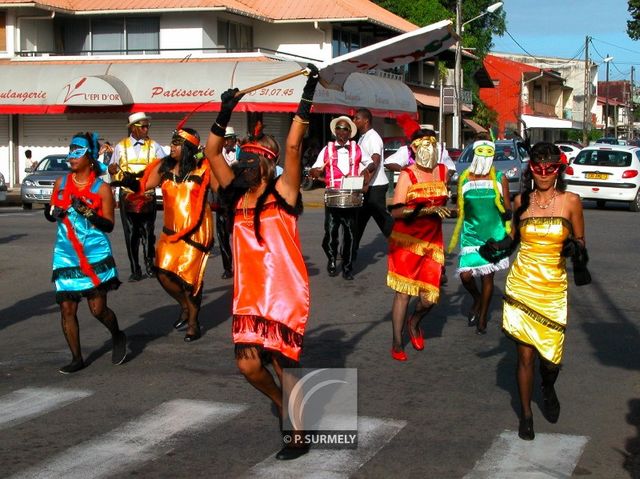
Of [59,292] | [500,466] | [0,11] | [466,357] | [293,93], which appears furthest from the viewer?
[0,11]

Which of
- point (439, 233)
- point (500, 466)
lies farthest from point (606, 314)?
point (500, 466)

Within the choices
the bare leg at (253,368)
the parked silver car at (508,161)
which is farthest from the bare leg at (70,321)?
the parked silver car at (508,161)

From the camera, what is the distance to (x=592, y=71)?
106312 millimetres

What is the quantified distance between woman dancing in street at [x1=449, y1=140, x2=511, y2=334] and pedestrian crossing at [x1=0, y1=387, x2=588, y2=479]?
3.04 m

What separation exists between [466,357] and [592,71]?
10270 cm

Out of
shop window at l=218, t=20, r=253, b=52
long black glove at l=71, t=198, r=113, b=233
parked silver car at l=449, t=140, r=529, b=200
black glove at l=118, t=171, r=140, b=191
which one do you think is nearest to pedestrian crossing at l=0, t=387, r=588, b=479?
long black glove at l=71, t=198, r=113, b=233

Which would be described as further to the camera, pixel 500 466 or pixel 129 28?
pixel 129 28

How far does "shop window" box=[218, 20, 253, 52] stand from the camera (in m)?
35.2

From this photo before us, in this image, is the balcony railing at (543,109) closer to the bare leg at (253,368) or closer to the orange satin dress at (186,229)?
the orange satin dress at (186,229)

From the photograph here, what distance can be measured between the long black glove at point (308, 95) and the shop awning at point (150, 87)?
25012 mm

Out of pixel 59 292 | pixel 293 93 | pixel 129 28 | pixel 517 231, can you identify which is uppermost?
pixel 129 28

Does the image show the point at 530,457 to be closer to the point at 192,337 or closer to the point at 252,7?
the point at 192,337

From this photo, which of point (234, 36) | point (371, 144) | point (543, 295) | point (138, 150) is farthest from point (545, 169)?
point (234, 36)

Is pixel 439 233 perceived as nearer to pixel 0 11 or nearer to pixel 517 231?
pixel 517 231
